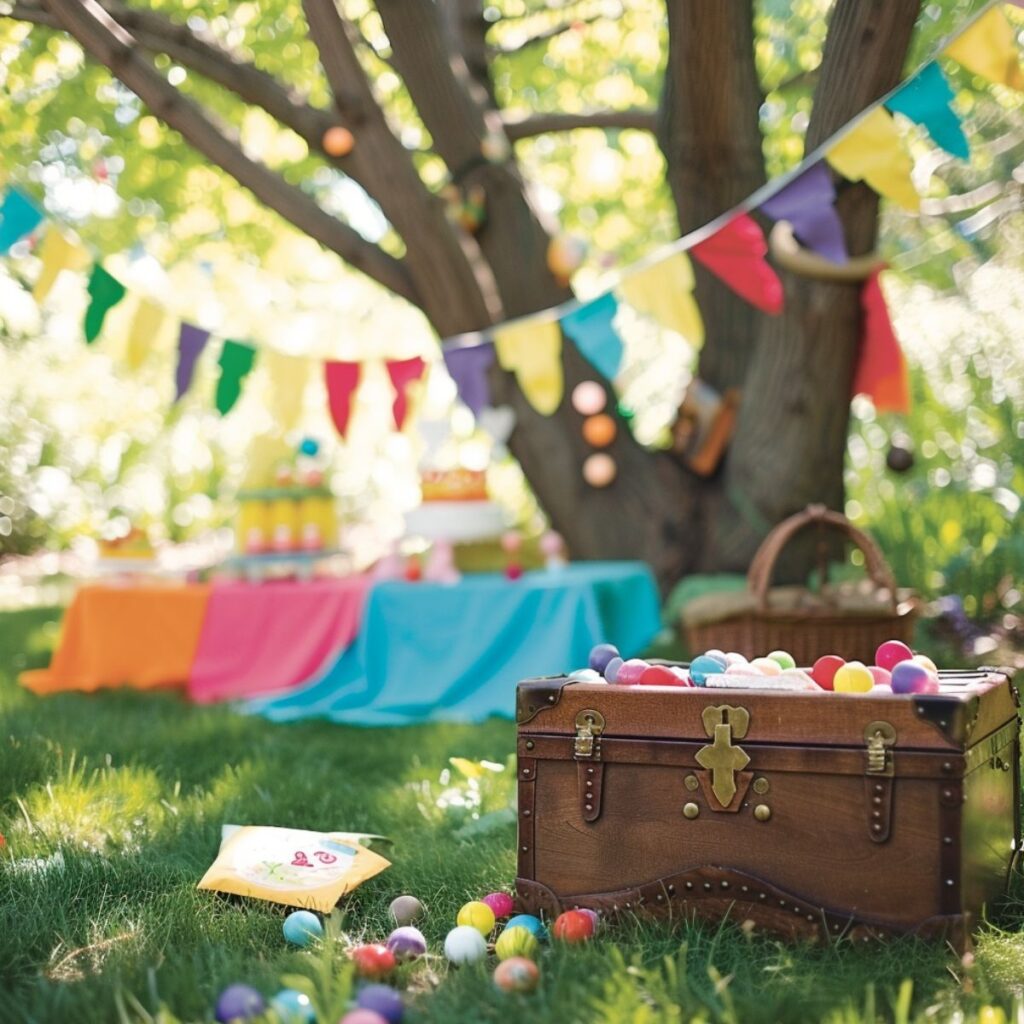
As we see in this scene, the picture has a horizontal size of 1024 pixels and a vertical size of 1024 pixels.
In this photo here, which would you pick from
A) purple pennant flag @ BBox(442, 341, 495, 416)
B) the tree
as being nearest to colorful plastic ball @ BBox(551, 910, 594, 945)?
the tree

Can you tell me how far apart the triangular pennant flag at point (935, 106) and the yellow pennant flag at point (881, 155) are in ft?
0.29

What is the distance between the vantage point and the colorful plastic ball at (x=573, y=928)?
2.19m

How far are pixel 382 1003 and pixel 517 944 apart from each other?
36 centimetres

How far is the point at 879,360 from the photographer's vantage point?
5.07 meters

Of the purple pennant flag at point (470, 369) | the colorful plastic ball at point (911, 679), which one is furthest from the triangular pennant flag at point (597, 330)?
the colorful plastic ball at point (911, 679)

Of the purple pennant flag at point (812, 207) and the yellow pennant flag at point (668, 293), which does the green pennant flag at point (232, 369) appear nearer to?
the yellow pennant flag at point (668, 293)

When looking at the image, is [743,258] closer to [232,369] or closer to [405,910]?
[232,369]

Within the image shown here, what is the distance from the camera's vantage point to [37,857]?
2691 millimetres

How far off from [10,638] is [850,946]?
19.2 ft

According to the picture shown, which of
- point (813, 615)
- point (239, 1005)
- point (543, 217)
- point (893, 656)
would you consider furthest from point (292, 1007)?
point (543, 217)

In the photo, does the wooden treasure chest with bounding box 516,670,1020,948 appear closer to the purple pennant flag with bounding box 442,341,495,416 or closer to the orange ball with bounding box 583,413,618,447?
the purple pennant flag with bounding box 442,341,495,416

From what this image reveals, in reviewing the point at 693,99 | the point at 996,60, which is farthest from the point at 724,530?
the point at 996,60

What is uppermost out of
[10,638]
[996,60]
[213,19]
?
[213,19]

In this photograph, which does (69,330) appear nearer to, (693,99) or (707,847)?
(693,99)
